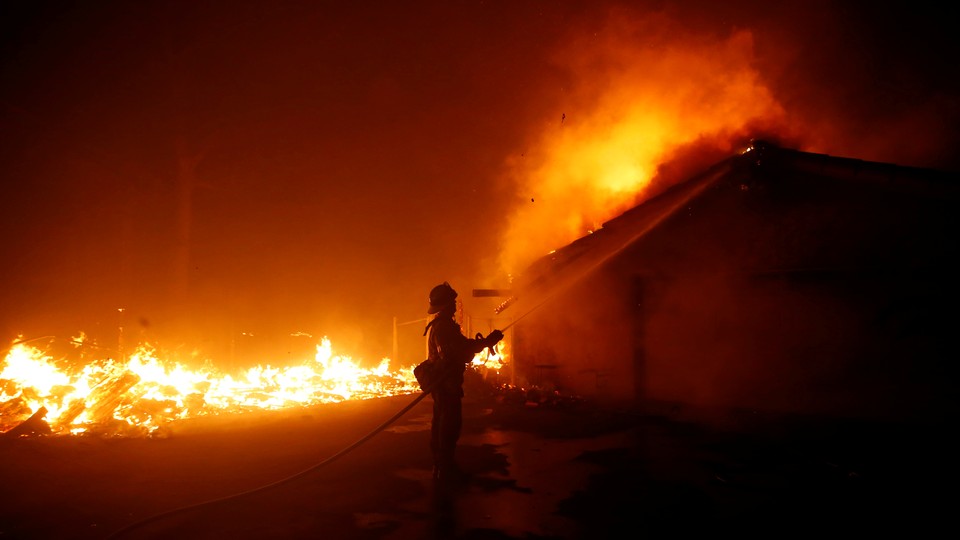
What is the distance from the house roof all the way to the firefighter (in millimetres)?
4640

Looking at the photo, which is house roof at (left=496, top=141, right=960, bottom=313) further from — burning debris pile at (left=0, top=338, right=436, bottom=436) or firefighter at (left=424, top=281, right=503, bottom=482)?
burning debris pile at (left=0, top=338, right=436, bottom=436)

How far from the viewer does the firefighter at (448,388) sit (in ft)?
22.1

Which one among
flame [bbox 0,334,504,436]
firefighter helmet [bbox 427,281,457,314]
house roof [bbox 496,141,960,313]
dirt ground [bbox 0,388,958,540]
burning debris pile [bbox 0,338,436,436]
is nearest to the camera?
dirt ground [bbox 0,388,958,540]

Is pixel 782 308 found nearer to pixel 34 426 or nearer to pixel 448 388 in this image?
pixel 448 388

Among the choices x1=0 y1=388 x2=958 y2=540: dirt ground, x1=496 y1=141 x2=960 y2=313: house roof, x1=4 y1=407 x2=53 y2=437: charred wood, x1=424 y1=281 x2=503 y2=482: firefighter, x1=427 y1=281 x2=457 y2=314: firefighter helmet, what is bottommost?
x1=0 y1=388 x2=958 y2=540: dirt ground

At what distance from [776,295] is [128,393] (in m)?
13.3

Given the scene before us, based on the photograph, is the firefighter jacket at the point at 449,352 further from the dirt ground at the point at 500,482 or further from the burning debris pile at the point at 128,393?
the burning debris pile at the point at 128,393

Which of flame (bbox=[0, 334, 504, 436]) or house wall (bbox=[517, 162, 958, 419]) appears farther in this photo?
flame (bbox=[0, 334, 504, 436])

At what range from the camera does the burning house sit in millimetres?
8602

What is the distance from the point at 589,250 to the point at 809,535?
8764 millimetres

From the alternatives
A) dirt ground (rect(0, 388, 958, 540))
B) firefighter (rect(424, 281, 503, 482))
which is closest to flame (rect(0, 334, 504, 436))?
dirt ground (rect(0, 388, 958, 540))

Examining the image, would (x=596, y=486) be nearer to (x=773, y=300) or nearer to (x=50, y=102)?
(x=773, y=300)

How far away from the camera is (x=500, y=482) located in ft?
21.9

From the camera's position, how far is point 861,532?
5.02m
